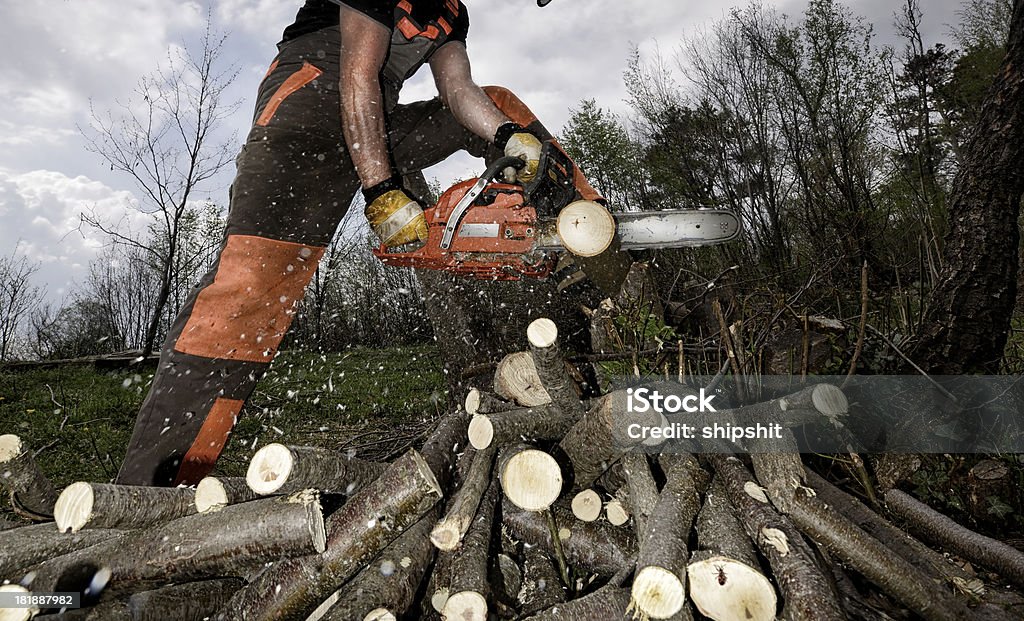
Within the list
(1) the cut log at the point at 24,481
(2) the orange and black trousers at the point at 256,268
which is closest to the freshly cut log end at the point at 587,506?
(2) the orange and black trousers at the point at 256,268

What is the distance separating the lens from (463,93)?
98.7 inches

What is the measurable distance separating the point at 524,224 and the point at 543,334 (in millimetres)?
690

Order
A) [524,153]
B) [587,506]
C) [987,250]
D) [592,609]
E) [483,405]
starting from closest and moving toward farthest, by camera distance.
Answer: [592,609], [587,506], [483,405], [524,153], [987,250]

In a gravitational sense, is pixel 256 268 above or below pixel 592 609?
above

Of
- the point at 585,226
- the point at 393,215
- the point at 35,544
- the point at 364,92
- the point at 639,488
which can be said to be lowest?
the point at 639,488

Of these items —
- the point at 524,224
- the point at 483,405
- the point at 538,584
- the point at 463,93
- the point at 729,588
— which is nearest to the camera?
the point at 729,588

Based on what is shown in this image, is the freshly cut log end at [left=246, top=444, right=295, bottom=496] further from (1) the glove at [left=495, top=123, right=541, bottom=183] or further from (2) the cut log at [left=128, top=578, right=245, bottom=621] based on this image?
(1) the glove at [left=495, top=123, right=541, bottom=183]

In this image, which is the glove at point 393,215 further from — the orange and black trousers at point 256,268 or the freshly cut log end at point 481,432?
the freshly cut log end at point 481,432

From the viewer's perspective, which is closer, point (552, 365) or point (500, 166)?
point (552, 365)

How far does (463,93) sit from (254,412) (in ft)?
16.9

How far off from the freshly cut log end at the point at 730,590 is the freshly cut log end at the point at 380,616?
672mm

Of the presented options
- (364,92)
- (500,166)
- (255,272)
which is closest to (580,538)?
(500,166)

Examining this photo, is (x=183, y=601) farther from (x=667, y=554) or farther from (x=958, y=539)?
(x=958, y=539)

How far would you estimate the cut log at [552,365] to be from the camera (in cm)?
141
